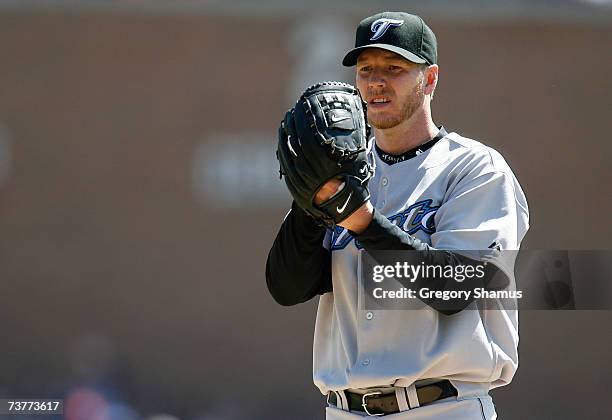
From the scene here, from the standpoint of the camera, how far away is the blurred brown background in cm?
432

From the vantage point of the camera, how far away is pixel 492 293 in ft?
7.17

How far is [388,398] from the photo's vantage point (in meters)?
2.21

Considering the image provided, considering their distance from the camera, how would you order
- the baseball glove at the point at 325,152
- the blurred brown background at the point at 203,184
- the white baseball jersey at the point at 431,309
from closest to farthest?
the baseball glove at the point at 325,152 < the white baseball jersey at the point at 431,309 < the blurred brown background at the point at 203,184

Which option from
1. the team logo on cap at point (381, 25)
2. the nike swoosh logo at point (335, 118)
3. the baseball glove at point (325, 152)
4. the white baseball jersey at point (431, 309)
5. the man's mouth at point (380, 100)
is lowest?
the white baseball jersey at point (431, 309)

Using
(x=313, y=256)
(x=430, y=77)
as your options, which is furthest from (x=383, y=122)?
(x=313, y=256)

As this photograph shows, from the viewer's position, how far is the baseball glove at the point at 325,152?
6.34 ft

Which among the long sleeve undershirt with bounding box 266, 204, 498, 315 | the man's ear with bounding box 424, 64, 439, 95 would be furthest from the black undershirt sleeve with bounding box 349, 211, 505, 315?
the man's ear with bounding box 424, 64, 439, 95

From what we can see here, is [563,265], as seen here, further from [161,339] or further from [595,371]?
[161,339]

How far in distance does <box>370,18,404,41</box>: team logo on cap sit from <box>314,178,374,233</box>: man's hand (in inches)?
19.8

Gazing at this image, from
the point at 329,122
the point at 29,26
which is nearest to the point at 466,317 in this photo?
the point at 329,122

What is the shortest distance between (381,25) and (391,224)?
1.86 feet

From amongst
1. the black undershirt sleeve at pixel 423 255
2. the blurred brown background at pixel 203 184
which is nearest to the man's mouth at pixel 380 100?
the black undershirt sleeve at pixel 423 255

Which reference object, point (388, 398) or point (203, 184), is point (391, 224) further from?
point (203, 184)

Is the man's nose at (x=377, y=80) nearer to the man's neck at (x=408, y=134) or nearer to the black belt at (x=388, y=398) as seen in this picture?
the man's neck at (x=408, y=134)
